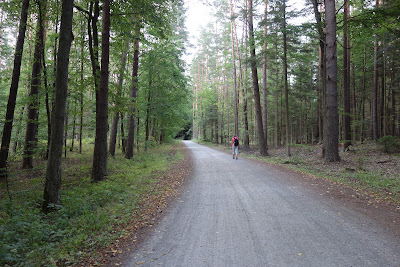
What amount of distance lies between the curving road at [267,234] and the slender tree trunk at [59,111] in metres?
2.91

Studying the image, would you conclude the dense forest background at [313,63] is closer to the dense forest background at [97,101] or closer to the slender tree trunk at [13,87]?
the dense forest background at [97,101]

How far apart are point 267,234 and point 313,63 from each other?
26.9m

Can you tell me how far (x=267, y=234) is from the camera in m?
3.85

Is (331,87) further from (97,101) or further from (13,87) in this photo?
(13,87)

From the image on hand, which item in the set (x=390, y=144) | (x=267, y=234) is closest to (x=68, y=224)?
(x=267, y=234)

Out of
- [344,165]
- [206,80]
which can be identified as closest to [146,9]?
[344,165]

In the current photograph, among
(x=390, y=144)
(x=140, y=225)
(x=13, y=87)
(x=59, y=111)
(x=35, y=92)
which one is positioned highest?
(x=35, y=92)

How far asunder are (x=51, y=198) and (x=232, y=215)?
4379 millimetres

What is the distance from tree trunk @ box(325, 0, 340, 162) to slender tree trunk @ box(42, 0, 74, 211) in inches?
450

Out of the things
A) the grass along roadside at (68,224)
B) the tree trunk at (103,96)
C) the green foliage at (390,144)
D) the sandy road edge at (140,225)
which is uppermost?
the tree trunk at (103,96)

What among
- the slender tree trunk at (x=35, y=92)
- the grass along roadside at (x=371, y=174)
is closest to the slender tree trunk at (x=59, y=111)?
the slender tree trunk at (x=35, y=92)

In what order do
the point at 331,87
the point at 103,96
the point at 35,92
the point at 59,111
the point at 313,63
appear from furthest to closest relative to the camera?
the point at 313,63, the point at 331,87, the point at 35,92, the point at 103,96, the point at 59,111

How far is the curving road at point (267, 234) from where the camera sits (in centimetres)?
310

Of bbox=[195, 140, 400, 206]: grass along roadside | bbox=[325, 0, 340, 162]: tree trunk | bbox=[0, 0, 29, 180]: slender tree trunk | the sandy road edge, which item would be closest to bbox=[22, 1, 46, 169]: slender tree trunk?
bbox=[0, 0, 29, 180]: slender tree trunk
